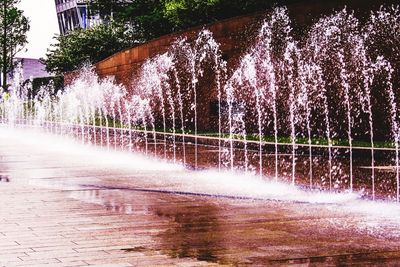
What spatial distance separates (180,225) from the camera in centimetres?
697

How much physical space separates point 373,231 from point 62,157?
9.88 m

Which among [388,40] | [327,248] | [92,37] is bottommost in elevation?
[327,248]

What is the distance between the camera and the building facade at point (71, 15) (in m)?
69.8

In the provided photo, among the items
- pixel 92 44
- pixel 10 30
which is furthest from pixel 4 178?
pixel 10 30

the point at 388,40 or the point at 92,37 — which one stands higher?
the point at 92,37

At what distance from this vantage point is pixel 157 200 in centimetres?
873

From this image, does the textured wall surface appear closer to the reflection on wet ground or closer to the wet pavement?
the wet pavement

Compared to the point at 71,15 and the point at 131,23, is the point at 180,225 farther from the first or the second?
the point at 71,15

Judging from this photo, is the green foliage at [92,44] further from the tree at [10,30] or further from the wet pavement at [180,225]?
the wet pavement at [180,225]

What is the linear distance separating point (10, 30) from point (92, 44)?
28.4 meters

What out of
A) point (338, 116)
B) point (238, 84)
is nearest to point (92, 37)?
point (238, 84)

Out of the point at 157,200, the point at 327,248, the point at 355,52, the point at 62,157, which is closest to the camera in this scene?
the point at 327,248

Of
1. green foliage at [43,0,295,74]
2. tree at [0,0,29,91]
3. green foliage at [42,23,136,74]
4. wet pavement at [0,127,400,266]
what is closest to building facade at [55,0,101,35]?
tree at [0,0,29,91]

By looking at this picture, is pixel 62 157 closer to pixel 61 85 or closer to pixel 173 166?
pixel 173 166
